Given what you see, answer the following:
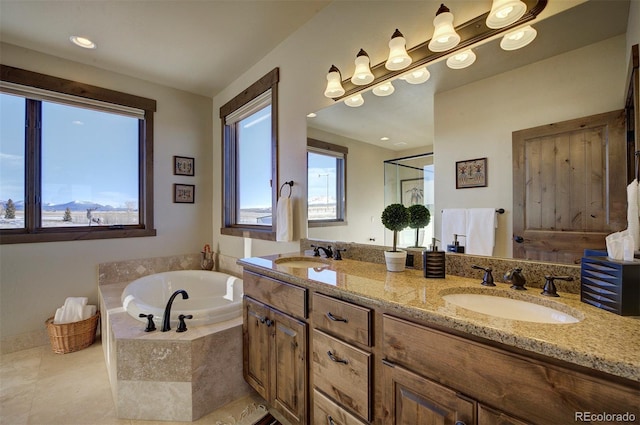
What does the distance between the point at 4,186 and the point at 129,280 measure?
1.33m

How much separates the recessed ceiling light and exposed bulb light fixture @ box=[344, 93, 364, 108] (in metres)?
2.33

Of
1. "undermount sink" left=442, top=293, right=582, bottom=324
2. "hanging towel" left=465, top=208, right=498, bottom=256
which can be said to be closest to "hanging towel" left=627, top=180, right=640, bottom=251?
"undermount sink" left=442, top=293, right=582, bottom=324

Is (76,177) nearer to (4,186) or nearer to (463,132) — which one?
(4,186)

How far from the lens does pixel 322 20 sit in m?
2.09

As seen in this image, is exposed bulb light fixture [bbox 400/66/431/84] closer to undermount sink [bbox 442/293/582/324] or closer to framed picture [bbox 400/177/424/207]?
framed picture [bbox 400/177/424/207]

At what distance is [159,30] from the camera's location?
228 centimetres

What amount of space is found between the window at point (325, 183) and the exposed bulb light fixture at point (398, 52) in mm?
641

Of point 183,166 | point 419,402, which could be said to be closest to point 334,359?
point 419,402

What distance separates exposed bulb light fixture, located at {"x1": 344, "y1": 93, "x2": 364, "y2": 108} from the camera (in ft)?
6.13

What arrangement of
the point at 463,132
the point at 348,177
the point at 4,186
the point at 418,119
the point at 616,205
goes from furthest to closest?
the point at 4,186, the point at 348,177, the point at 418,119, the point at 463,132, the point at 616,205

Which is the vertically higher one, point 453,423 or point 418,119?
point 418,119

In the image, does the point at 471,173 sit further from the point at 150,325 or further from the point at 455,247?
the point at 150,325

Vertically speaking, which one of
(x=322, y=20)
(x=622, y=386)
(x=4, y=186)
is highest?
(x=322, y=20)

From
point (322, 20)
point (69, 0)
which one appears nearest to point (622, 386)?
point (322, 20)
